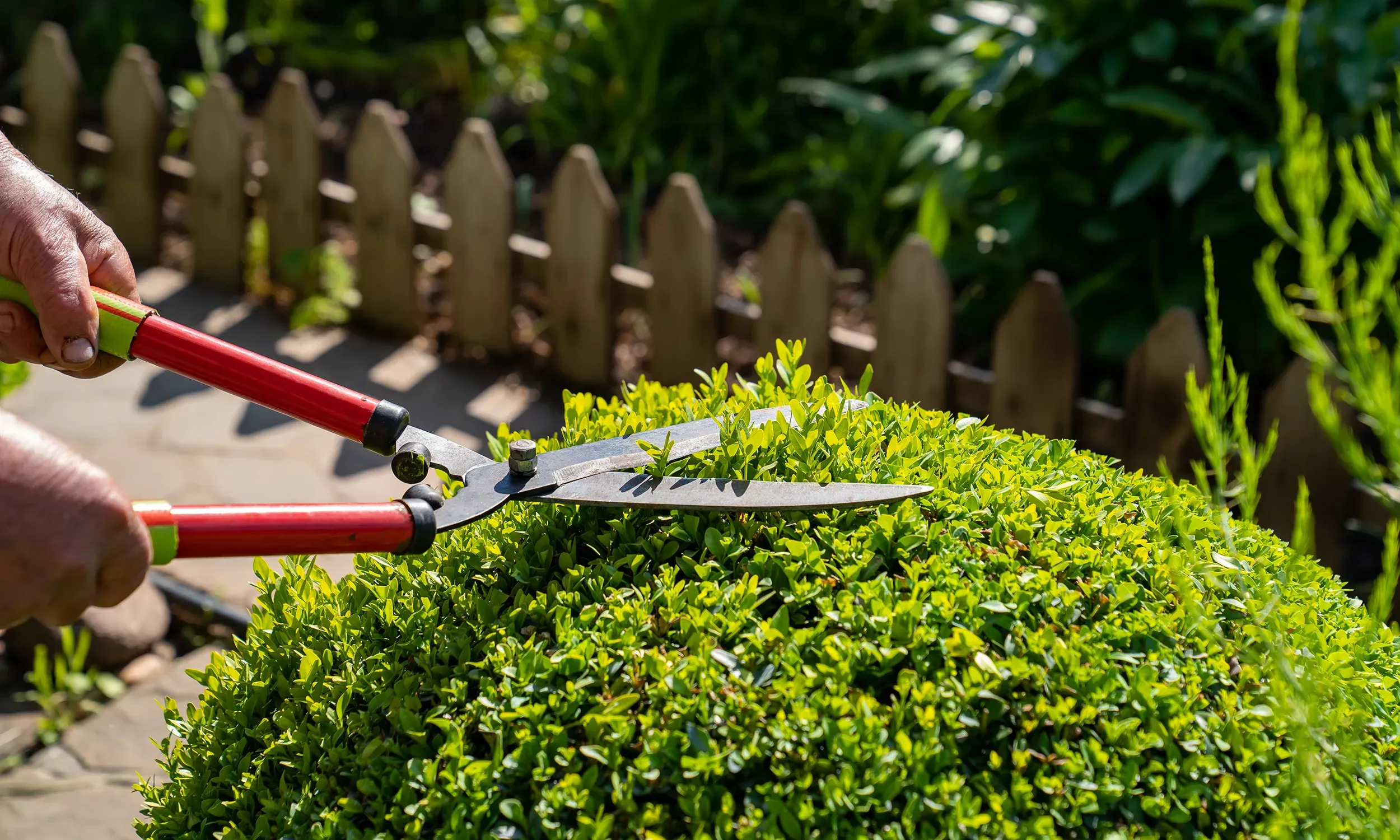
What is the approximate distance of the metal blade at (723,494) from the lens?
144 centimetres

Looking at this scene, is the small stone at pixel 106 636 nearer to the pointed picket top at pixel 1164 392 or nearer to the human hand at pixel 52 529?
the human hand at pixel 52 529

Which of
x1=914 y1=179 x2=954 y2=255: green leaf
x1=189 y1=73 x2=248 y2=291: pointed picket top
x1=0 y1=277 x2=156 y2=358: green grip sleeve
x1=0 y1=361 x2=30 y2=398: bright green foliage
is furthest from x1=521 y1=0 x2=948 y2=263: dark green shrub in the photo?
x1=0 y1=277 x2=156 y2=358: green grip sleeve

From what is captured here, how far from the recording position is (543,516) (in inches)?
62.6

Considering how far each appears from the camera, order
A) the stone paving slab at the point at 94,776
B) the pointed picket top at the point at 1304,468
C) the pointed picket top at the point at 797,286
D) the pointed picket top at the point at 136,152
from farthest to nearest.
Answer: the pointed picket top at the point at 136,152, the pointed picket top at the point at 797,286, the pointed picket top at the point at 1304,468, the stone paving slab at the point at 94,776

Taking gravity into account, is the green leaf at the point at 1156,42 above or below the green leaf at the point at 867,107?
above

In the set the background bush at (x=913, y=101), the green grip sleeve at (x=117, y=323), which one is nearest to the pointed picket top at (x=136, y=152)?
the background bush at (x=913, y=101)

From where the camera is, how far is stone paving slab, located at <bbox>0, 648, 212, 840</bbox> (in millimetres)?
2506

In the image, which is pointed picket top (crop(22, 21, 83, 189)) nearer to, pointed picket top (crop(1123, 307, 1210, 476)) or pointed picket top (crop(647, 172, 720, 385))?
pointed picket top (crop(647, 172, 720, 385))

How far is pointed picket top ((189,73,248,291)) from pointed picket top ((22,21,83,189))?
70 centimetres

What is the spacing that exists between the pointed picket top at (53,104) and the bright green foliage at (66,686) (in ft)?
9.87

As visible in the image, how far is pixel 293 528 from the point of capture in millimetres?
1362

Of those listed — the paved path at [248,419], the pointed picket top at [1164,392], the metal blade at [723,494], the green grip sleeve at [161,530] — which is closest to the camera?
the green grip sleeve at [161,530]

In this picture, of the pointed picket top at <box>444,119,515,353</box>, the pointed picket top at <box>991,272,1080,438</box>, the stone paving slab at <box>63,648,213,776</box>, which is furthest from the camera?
the pointed picket top at <box>444,119,515,353</box>

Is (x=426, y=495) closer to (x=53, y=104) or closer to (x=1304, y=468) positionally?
(x=1304, y=468)
